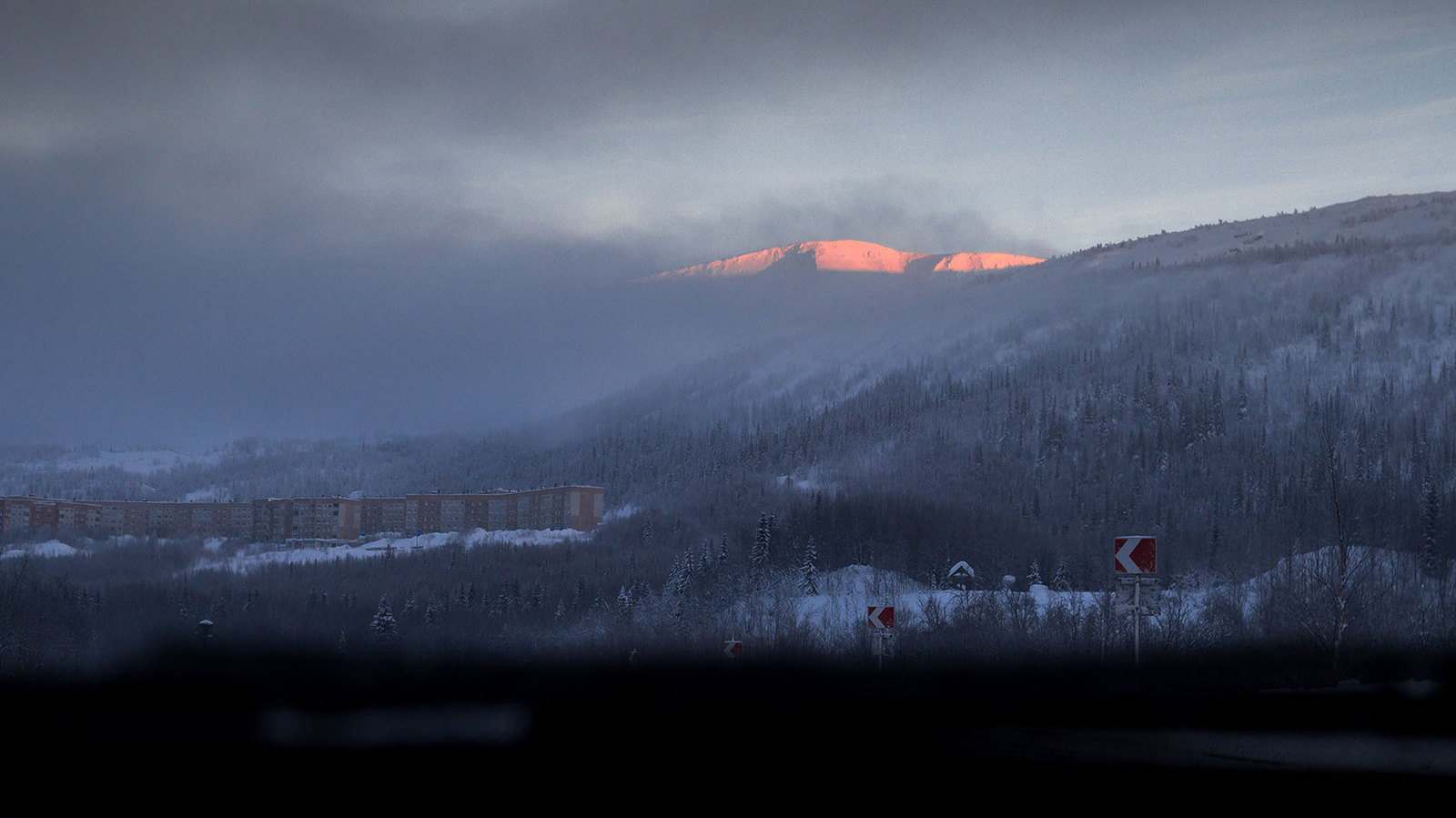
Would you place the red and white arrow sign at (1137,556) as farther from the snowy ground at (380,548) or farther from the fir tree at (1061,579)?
the snowy ground at (380,548)

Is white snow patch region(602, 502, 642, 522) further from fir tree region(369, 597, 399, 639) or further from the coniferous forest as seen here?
fir tree region(369, 597, 399, 639)

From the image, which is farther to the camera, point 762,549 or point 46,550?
point 46,550

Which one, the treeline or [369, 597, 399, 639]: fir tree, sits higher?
the treeline

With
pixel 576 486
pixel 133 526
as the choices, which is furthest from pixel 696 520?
pixel 133 526

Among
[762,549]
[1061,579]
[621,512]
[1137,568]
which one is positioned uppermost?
[1137,568]

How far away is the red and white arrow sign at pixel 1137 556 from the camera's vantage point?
2328 centimetres

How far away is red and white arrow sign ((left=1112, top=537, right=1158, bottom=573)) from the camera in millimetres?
23281

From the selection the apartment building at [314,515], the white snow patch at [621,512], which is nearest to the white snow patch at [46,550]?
the apartment building at [314,515]

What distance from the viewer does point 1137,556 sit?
77.0ft

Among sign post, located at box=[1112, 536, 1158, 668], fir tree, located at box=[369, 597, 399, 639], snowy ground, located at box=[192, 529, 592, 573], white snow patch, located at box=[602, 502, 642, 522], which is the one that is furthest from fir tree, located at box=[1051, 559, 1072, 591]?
sign post, located at box=[1112, 536, 1158, 668]

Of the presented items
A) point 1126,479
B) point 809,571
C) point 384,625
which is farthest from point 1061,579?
point 384,625

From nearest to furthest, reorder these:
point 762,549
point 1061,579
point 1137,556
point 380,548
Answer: point 1137,556
point 1061,579
point 762,549
point 380,548

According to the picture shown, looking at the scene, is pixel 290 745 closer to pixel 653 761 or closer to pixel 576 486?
pixel 653 761

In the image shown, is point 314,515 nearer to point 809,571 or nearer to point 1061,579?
point 809,571
